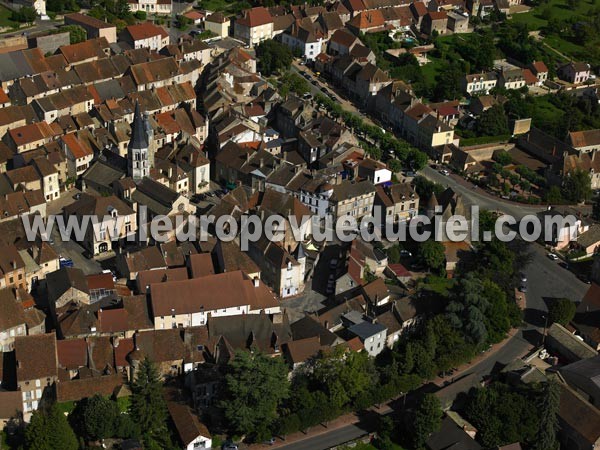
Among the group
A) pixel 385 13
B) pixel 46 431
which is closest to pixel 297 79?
pixel 385 13

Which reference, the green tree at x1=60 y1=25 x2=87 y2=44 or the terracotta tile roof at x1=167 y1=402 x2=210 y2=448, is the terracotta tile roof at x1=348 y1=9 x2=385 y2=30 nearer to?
the green tree at x1=60 y1=25 x2=87 y2=44

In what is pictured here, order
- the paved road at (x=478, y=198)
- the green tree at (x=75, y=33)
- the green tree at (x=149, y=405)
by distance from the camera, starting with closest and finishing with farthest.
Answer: the green tree at (x=149, y=405)
the paved road at (x=478, y=198)
the green tree at (x=75, y=33)

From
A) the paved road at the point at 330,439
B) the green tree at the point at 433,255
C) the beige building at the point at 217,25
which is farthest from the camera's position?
the beige building at the point at 217,25

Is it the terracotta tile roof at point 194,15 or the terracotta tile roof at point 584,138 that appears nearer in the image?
the terracotta tile roof at point 584,138

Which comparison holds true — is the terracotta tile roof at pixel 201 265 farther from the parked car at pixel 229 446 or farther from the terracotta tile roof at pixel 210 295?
the parked car at pixel 229 446

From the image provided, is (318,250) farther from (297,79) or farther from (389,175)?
(297,79)

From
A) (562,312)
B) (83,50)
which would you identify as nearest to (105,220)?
(83,50)

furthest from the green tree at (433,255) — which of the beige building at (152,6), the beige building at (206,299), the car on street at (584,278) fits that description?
the beige building at (152,6)
